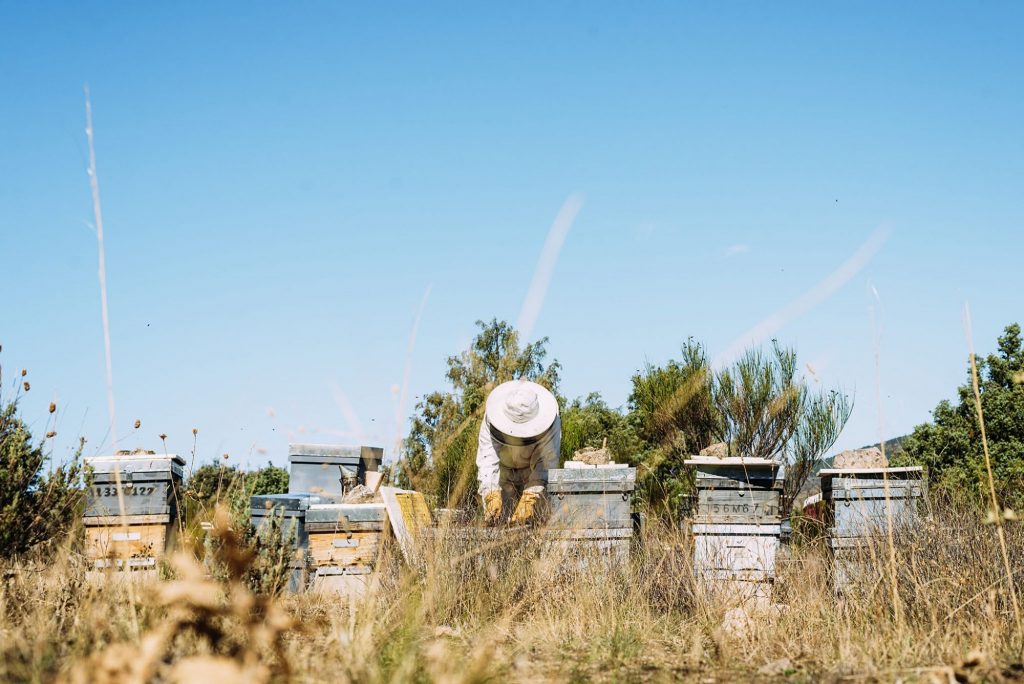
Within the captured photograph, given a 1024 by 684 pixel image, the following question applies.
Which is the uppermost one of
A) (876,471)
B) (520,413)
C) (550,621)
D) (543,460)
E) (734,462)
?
(520,413)

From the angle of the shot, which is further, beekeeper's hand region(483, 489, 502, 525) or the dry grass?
beekeeper's hand region(483, 489, 502, 525)

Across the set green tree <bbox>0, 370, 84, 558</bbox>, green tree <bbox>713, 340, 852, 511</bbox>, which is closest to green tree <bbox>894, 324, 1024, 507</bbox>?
green tree <bbox>713, 340, 852, 511</bbox>

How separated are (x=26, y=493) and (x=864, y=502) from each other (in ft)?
19.7

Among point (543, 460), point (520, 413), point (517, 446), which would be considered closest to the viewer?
point (520, 413)

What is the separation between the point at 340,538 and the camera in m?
7.19

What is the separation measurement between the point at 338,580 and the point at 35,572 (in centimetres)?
233

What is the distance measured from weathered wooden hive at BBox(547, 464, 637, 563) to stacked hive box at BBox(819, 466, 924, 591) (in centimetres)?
143

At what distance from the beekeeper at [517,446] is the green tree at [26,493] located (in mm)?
3269

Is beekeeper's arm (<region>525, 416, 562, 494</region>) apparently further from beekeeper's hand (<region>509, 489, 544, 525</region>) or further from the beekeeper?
beekeeper's hand (<region>509, 489, 544, 525</region>)

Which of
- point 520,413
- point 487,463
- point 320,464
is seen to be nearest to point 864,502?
point 520,413

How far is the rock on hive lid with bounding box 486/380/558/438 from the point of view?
25.9 ft

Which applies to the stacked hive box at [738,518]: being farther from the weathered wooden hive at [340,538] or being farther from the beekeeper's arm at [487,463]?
the weathered wooden hive at [340,538]

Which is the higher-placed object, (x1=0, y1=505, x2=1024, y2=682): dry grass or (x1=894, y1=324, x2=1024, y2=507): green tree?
(x1=894, y1=324, x2=1024, y2=507): green tree

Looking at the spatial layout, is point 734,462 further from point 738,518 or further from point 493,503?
point 493,503
